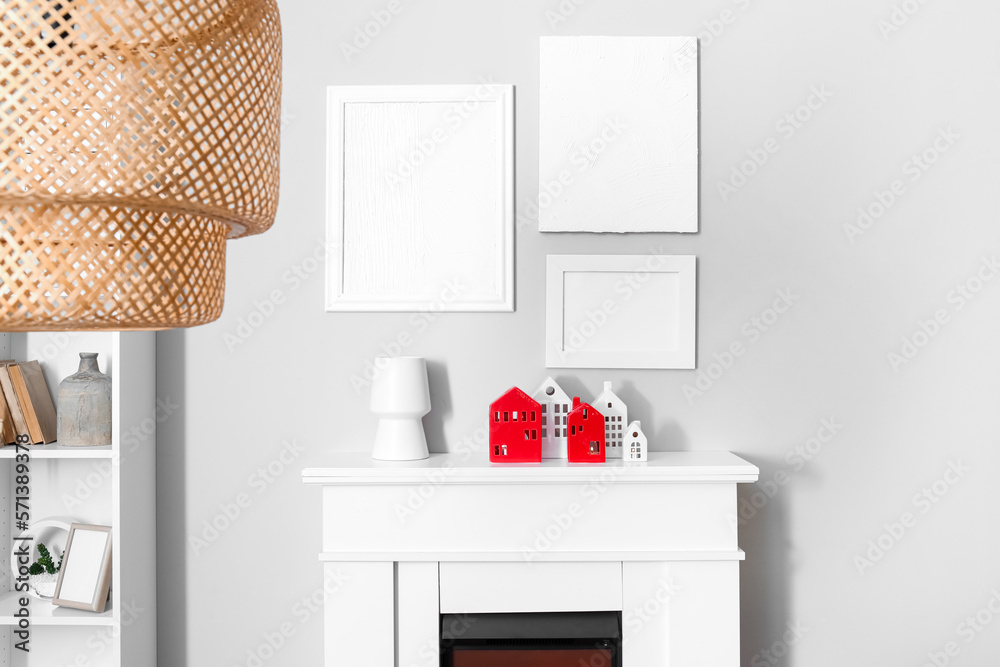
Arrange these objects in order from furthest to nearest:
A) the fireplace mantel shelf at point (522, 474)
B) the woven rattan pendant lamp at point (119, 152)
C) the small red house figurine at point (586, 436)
→ the small red house figurine at point (586, 436), the fireplace mantel shelf at point (522, 474), the woven rattan pendant lamp at point (119, 152)

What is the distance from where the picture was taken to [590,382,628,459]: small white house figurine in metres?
1.75

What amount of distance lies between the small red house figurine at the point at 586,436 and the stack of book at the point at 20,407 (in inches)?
51.2

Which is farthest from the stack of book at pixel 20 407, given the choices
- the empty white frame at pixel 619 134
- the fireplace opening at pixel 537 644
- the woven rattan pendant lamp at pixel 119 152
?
the woven rattan pendant lamp at pixel 119 152

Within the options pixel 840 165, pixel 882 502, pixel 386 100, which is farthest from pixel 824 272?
pixel 386 100

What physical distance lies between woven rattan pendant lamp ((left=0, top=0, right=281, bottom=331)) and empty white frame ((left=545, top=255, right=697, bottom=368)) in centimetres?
138

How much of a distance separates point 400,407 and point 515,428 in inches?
11.5

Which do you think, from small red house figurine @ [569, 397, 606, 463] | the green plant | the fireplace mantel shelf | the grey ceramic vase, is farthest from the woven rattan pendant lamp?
the green plant

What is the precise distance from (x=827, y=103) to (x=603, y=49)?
0.62 m

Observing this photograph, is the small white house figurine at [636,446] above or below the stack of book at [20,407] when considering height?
below

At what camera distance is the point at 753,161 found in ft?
6.03

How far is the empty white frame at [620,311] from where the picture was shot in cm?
182

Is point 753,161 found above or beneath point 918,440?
above

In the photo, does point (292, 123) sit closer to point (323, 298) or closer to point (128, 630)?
point (323, 298)

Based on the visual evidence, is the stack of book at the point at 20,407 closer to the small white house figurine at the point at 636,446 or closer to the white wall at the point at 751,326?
the white wall at the point at 751,326
